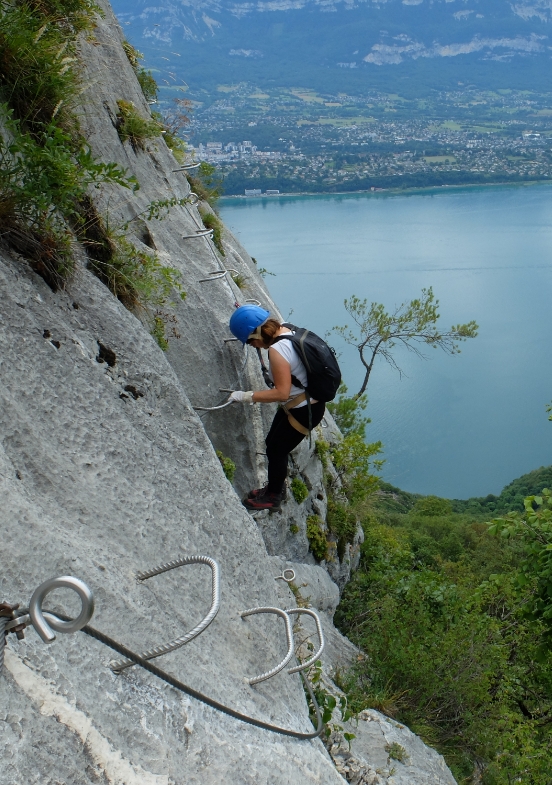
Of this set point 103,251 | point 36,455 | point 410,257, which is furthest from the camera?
point 410,257

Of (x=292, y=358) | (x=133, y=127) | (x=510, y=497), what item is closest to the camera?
(x=292, y=358)

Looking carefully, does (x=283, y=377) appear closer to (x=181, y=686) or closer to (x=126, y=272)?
(x=126, y=272)

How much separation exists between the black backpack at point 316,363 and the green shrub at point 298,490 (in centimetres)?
203

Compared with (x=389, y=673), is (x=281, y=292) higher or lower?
lower

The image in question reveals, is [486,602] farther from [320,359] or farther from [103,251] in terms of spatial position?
[103,251]

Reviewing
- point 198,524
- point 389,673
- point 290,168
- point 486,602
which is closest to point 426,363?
point 486,602

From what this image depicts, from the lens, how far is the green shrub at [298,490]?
7.55 m

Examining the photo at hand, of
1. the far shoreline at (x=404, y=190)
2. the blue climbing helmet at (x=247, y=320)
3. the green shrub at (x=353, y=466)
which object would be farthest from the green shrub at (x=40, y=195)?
the far shoreline at (x=404, y=190)

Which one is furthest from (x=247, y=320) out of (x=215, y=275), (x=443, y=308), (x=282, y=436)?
(x=443, y=308)

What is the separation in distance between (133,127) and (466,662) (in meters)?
7.59

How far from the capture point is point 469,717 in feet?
22.5

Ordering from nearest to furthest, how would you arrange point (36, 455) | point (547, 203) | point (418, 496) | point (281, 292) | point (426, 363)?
point (36, 455) < point (418, 496) < point (426, 363) < point (281, 292) < point (547, 203)

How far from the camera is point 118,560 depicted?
10.5 feet

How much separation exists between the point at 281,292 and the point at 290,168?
5260 cm
